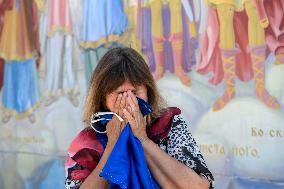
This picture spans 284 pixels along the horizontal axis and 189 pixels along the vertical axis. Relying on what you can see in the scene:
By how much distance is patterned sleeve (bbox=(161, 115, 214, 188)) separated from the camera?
1.96 meters

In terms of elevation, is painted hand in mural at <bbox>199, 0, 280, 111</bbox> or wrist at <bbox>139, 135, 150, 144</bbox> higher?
painted hand in mural at <bbox>199, 0, 280, 111</bbox>

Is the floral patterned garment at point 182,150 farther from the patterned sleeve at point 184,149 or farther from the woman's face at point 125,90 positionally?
the woman's face at point 125,90

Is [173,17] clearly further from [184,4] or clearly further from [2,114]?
[2,114]

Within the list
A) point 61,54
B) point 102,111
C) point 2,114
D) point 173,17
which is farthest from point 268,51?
point 2,114

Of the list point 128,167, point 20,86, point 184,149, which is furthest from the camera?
point 20,86

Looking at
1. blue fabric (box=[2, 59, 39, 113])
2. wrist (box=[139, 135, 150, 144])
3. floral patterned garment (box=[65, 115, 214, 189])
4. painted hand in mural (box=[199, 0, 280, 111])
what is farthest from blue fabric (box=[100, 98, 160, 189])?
blue fabric (box=[2, 59, 39, 113])

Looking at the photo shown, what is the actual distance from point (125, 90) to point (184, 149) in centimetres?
33

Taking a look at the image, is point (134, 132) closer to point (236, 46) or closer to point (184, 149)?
point (184, 149)

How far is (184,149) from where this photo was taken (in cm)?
200

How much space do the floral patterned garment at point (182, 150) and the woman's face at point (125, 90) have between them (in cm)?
18

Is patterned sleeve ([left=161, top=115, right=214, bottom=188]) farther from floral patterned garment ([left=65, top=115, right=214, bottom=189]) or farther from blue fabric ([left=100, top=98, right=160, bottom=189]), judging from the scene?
blue fabric ([left=100, top=98, right=160, bottom=189])

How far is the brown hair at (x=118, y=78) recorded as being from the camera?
81.0 inches

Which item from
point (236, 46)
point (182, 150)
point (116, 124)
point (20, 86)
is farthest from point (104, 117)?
point (20, 86)

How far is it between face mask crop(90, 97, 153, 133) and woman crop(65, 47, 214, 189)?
0.02 meters
